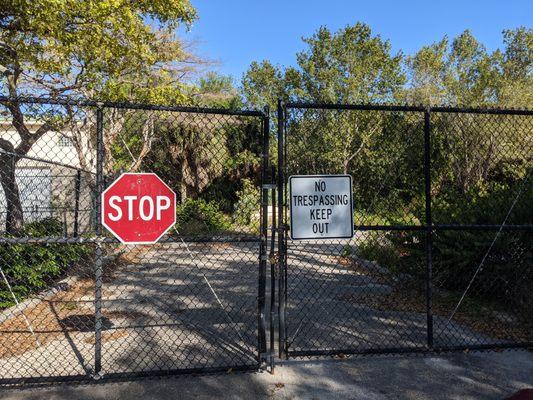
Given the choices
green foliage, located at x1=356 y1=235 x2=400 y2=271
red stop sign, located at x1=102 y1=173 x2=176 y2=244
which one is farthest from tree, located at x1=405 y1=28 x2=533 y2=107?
red stop sign, located at x1=102 y1=173 x2=176 y2=244

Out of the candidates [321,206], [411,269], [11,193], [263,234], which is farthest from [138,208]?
[11,193]

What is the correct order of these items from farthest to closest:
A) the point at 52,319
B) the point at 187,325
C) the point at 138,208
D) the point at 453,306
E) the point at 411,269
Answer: the point at 411,269
the point at 453,306
the point at 52,319
the point at 187,325
the point at 138,208

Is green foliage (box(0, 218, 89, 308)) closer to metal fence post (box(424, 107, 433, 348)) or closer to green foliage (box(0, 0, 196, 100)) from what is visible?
green foliage (box(0, 0, 196, 100))


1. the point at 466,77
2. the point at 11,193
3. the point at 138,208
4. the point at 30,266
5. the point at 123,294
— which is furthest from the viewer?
the point at 466,77

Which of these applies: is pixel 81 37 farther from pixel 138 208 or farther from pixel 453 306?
pixel 453 306

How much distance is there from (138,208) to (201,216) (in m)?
3.75

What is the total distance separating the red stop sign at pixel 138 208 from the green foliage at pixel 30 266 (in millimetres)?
3257

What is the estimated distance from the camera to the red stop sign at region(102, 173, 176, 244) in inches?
145

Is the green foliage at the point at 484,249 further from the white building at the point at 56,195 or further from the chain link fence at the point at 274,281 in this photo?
the white building at the point at 56,195

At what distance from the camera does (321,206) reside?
400 cm

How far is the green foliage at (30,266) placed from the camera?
6.27m

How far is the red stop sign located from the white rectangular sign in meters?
1.09

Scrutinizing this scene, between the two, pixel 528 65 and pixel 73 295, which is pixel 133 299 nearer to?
pixel 73 295

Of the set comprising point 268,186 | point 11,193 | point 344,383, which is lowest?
point 344,383
